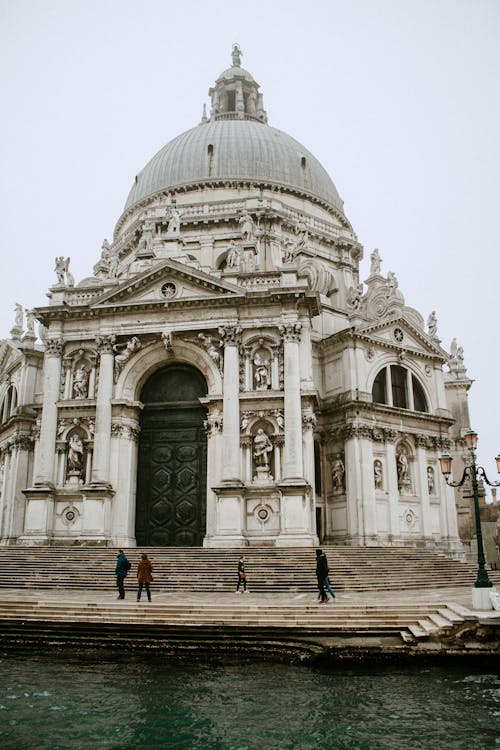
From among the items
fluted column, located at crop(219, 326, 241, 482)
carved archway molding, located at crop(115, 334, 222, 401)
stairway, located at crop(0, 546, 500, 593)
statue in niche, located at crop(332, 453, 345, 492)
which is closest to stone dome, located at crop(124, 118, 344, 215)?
carved archway molding, located at crop(115, 334, 222, 401)

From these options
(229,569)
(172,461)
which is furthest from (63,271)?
(229,569)

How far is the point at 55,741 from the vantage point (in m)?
7.83

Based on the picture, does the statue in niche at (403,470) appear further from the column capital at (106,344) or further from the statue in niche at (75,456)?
the statue in niche at (75,456)

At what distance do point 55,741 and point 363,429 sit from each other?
25188 mm

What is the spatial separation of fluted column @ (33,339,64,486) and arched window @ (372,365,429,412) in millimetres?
15200

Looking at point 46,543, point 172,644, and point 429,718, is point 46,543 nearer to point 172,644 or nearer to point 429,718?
point 172,644

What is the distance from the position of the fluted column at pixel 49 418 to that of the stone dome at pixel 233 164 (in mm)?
15802

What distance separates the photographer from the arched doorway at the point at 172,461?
27031 mm

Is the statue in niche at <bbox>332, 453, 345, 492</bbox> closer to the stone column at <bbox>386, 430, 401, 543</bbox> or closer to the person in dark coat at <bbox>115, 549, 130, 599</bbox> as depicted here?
the stone column at <bbox>386, 430, 401, 543</bbox>

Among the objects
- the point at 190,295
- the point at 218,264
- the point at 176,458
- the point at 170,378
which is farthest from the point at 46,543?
the point at 218,264

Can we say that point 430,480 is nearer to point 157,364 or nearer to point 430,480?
point 430,480

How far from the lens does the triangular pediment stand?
3384cm

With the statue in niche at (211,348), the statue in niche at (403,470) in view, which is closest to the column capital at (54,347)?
the statue in niche at (211,348)

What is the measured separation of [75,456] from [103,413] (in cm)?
211
